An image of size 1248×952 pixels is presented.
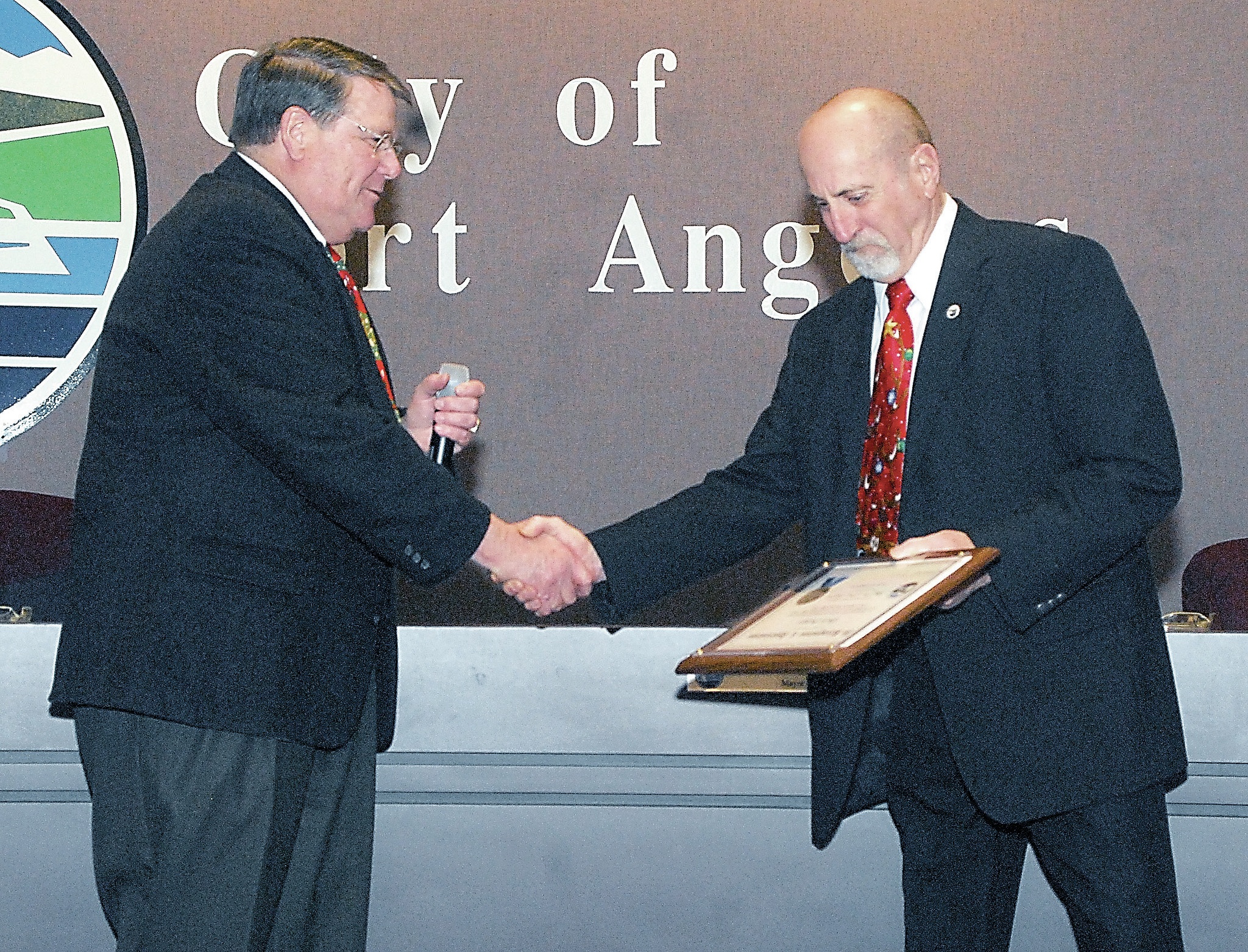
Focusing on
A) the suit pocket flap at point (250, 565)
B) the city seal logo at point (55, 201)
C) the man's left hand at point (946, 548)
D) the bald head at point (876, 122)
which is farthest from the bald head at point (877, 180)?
the city seal logo at point (55, 201)

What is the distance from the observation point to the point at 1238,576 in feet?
11.9

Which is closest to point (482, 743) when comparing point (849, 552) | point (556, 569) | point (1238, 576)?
point (556, 569)

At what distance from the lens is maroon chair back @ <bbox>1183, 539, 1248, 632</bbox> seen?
139 inches

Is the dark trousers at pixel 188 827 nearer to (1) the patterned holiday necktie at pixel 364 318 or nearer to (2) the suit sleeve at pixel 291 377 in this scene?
(2) the suit sleeve at pixel 291 377

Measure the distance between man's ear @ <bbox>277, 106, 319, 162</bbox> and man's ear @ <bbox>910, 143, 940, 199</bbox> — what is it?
2.94ft

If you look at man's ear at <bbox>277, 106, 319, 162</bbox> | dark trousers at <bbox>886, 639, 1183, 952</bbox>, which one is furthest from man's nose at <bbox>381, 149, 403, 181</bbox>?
dark trousers at <bbox>886, 639, 1183, 952</bbox>

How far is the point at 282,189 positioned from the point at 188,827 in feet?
2.99

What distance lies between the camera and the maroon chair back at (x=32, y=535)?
151 inches

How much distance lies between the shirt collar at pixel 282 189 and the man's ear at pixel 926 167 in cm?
89

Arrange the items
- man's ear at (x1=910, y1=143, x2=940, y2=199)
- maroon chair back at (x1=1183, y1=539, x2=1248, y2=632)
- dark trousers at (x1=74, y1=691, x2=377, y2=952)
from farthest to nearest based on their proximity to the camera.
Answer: maroon chair back at (x1=1183, y1=539, x2=1248, y2=632), man's ear at (x1=910, y1=143, x2=940, y2=199), dark trousers at (x1=74, y1=691, x2=377, y2=952)

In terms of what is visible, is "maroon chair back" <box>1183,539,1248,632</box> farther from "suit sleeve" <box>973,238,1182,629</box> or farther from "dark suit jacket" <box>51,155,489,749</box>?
"dark suit jacket" <box>51,155,489,749</box>

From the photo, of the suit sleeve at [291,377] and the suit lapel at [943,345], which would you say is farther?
the suit lapel at [943,345]

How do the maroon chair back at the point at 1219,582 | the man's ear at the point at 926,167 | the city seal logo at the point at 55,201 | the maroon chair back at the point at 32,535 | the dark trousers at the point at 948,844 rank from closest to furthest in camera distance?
the dark trousers at the point at 948,844 < the man's ear at the point at 926,167 < the maroon chair back at the point at 1219,582 < the maroon chair back at the point at 32,535 < the city seal logo at the point at 55,201

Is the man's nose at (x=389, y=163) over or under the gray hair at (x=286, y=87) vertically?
under
